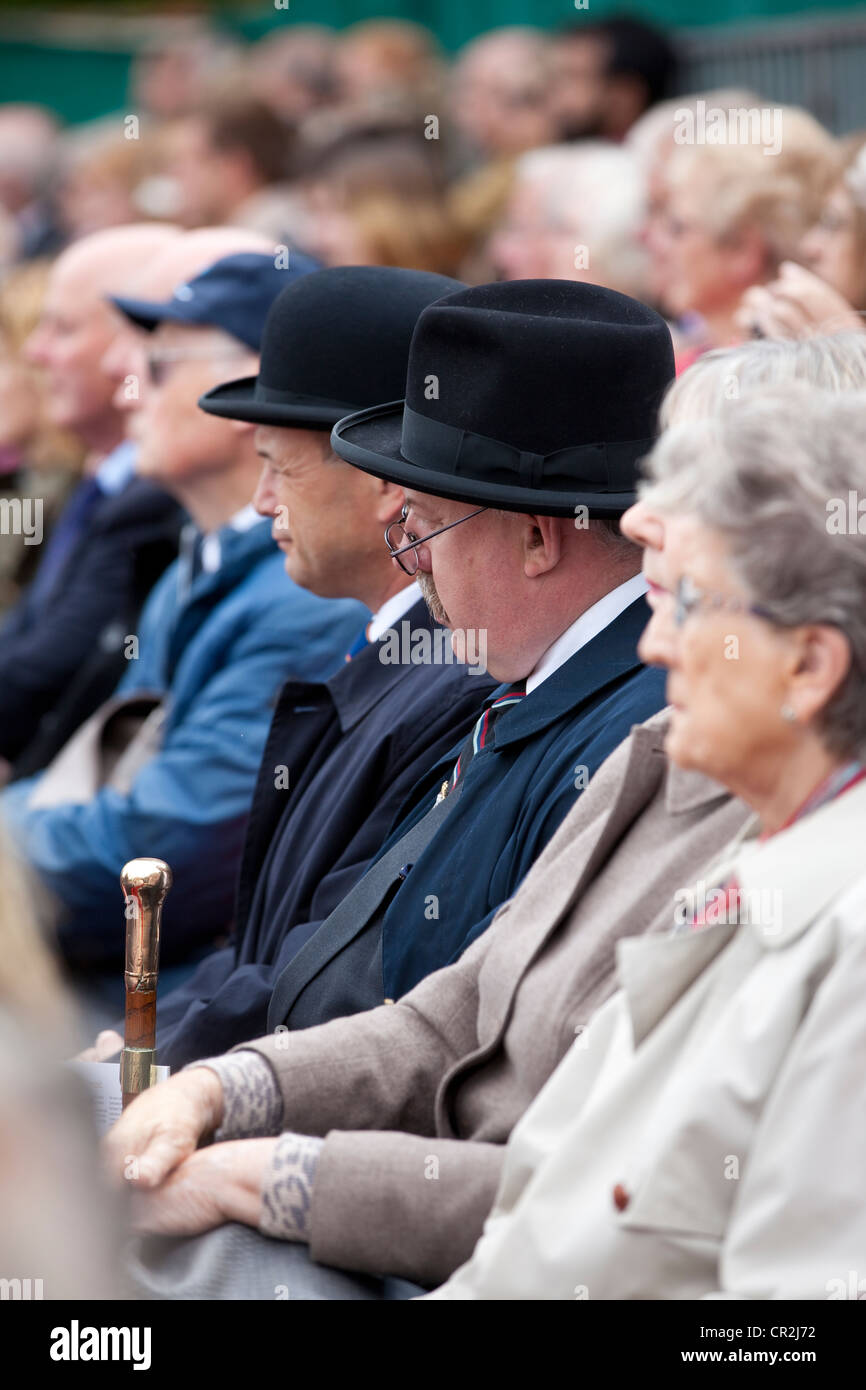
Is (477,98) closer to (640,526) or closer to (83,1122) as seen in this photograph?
(640,526)

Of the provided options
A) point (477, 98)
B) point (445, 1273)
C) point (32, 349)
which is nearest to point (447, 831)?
point (445, 1273)

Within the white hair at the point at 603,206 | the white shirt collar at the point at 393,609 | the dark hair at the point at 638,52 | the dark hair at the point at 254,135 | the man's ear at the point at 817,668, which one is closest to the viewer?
the man's ear at the point at 817,668

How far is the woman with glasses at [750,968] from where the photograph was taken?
1.65m

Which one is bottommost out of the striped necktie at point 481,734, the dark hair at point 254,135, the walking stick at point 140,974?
the walking stick at point 140,974

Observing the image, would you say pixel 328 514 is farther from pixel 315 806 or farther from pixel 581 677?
pixel 581 677

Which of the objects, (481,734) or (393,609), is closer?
(481,734)

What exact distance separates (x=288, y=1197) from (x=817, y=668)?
900 mm

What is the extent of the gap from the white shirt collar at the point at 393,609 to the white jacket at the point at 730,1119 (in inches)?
57.8

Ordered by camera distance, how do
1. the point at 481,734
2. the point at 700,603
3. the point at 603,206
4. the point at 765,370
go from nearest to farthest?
the point at 700,603, the point at 765,370, the point at 481,734, the point at 603,206

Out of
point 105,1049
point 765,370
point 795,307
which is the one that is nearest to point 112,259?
point 795,307

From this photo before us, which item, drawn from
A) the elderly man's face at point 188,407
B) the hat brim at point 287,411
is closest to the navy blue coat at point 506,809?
the hat brim at point 287,411

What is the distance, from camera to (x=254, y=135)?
9188mm

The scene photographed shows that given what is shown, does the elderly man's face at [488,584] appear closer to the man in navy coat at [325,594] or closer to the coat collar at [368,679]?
the man in navy coat at [325,594]

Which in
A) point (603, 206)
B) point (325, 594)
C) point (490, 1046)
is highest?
point (603, 206)
